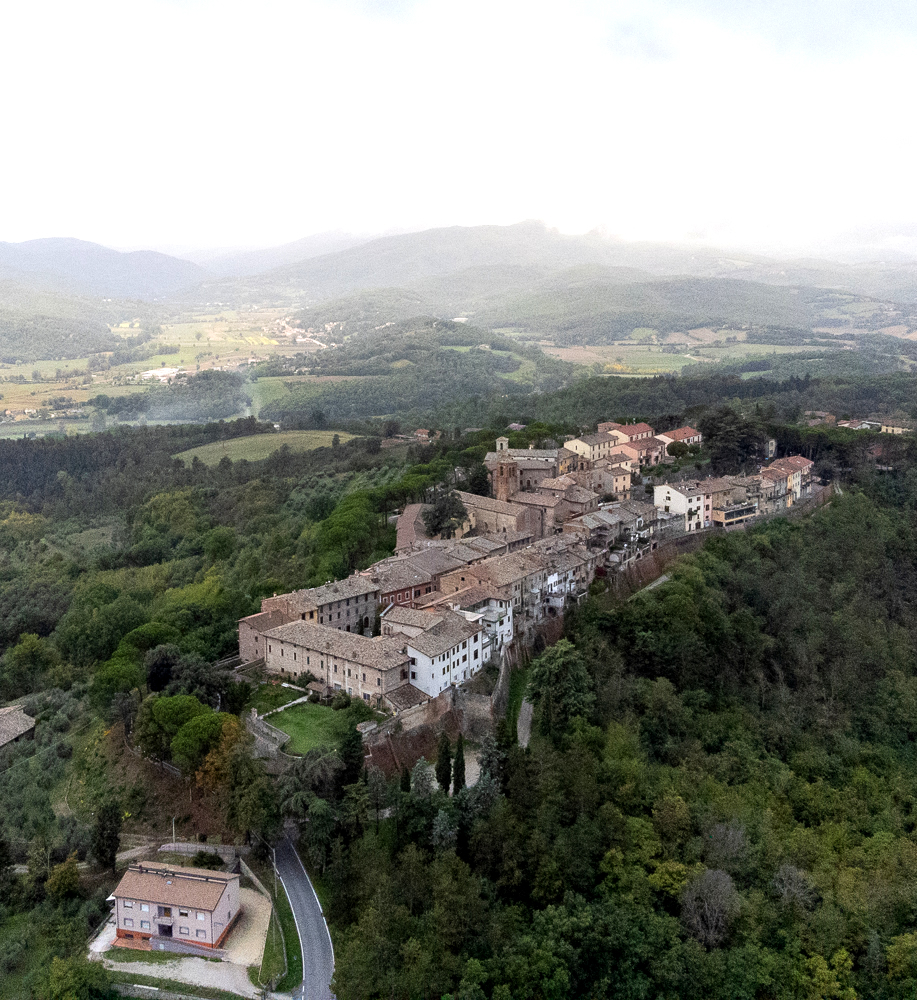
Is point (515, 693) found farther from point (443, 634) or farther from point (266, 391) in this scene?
point (266, 391)

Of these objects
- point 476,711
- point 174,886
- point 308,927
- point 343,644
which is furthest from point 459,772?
point 174,886

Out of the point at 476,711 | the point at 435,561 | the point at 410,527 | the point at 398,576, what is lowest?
the point at 476,711

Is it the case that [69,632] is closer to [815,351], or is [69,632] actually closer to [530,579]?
[530,579]

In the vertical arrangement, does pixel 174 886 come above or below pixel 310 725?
below

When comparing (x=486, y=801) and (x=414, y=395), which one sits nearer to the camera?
(x=486, y=801)

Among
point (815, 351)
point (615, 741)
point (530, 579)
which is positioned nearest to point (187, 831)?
point (615, 741)

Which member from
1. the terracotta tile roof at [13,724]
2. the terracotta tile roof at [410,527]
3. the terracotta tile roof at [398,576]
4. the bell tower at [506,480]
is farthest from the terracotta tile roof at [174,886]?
the bell tower at [506,480]
